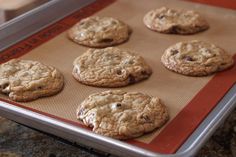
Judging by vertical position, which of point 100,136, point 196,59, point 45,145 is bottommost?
point 45,145

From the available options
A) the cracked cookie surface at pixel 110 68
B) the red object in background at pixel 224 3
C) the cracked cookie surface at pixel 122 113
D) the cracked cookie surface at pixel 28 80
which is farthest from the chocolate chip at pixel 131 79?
the red object in background at pixel 224 3

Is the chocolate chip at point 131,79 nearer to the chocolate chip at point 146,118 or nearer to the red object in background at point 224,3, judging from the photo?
the chocolate chip at point 146,118

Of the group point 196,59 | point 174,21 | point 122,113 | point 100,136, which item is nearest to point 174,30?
point 174,21

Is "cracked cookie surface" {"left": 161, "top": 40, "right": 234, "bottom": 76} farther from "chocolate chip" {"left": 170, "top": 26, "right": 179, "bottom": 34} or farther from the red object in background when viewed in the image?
the red object in background

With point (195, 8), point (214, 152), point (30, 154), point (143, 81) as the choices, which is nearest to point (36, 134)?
point (30, 154)

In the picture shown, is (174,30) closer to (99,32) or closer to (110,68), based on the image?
(99,32)

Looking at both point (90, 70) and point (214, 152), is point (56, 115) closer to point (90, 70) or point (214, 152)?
point (90, 70)

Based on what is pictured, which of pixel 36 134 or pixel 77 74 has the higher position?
pixel 77 74
